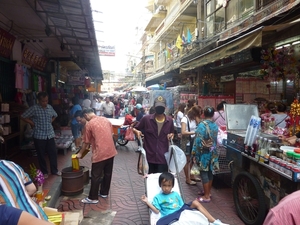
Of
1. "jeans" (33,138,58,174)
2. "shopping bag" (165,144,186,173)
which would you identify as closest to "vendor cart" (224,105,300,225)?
"shopping bag" (165,144,186,173)

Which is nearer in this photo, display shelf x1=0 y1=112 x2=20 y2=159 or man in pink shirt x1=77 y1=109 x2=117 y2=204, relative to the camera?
man in pink shirt x1=77 y1=109 x2=117 y2=204

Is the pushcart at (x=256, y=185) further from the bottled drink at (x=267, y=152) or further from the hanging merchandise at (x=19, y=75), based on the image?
the hanging merchandise at (x=19, y=75)

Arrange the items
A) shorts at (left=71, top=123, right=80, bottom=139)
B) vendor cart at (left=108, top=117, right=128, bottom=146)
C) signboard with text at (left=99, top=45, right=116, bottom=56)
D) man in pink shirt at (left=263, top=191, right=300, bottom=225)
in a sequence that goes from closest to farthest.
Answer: man in pink shirt at (left=263, top=191, right=300, bottom=225)
shorts at (left=71, top=123, right=80, bottom=139)
vendor cart at (left=108, top=117, right=128, bottom=146)
signboard with text at (left=99, top=45, right=116, bottom=56)

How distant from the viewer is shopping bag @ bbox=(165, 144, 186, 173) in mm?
4090

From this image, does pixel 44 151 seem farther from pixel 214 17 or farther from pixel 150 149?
pixel 214 17

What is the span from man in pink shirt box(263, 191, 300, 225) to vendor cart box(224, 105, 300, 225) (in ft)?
6.37

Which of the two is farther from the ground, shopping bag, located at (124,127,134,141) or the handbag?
the handbag

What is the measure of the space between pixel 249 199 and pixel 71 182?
10.7 feet

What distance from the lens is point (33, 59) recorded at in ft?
29.2

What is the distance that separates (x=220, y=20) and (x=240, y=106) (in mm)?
8524

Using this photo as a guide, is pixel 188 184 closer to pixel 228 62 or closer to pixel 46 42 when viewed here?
pixel 228 62

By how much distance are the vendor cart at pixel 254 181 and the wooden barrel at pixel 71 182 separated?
9.54 ft

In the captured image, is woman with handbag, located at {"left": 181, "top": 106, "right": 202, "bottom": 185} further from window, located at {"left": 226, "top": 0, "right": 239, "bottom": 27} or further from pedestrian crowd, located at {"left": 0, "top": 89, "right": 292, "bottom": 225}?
window, located at {"left": 226, "top": 0, "right": 239, "bottom": 27}

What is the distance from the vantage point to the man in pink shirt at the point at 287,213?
122cm
